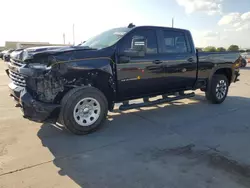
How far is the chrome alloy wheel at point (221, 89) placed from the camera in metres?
7.35

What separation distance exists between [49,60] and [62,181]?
2034 millimetres

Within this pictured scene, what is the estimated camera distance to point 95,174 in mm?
3217

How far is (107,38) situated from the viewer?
5.42m

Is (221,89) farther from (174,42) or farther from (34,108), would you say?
(34,108)

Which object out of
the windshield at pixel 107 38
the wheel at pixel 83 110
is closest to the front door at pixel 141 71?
the windshield at pixel 107 38

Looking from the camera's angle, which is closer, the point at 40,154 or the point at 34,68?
the point at 40,154

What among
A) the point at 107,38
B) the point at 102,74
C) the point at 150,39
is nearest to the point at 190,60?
the point at 150,39

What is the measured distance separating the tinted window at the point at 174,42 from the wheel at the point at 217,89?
1.55m

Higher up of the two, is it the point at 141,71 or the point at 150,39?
the point at 150,39

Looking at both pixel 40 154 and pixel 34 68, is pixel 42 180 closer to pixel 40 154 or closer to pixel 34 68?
pixel 40 154

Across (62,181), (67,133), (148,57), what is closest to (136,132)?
(67,133)

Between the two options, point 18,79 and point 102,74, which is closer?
point 18,79

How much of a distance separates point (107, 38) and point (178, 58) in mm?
1846

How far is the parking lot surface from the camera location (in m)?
3.10
